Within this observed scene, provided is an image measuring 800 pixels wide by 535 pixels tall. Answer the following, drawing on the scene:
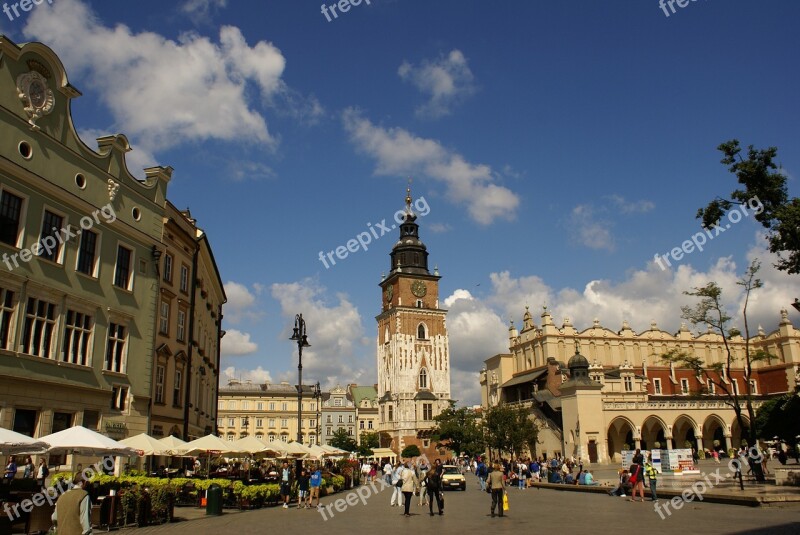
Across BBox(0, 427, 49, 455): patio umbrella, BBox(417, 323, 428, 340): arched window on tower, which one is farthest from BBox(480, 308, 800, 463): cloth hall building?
BBox(0, 427, 49, 455): patio umbrella

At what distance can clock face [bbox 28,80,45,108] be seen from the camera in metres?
22.4

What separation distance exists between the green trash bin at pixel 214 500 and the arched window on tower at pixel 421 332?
76.7 m

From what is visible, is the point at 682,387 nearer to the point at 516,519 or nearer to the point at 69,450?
the point at 516,519

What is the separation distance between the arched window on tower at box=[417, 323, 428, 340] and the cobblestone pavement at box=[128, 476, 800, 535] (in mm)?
73665

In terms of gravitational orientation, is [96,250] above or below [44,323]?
above

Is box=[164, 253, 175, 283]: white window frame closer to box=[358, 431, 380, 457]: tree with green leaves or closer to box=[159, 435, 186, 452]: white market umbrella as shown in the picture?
box=[159, 435, 186, 452]: white market umbrella

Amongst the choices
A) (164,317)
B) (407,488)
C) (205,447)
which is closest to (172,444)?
(205,447)

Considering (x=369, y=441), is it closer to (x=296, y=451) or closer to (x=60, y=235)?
(x=296, y=451)

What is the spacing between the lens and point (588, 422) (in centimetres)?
5416

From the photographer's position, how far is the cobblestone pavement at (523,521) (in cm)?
1562

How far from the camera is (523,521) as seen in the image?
18.3 m

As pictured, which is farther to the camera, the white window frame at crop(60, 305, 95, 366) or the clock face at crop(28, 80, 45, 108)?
the white window frame at crop(60, 305, 95, 366)

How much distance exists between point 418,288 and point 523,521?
268 feet

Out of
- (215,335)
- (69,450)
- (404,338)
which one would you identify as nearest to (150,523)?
(69,450)
